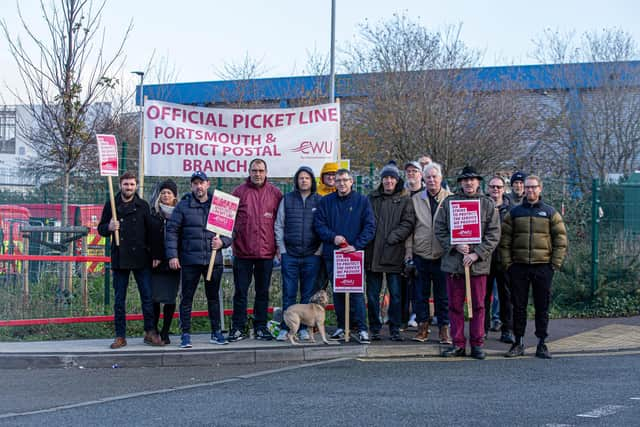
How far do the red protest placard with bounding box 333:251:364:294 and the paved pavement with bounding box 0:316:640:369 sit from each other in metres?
0.71

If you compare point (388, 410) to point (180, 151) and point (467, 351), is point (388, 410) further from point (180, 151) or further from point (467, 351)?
point (180, 151)

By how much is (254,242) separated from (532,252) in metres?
3.40

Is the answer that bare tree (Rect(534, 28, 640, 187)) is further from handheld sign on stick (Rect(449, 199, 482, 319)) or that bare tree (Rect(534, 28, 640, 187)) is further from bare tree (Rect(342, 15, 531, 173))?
handheld sign on stick (Rect(449, 199, 482, 319))

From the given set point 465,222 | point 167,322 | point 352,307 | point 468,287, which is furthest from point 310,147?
point 468,287

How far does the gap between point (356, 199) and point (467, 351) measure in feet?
7.58

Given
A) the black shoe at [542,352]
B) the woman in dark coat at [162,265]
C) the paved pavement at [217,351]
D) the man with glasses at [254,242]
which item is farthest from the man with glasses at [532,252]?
the woman in dark coat at [162,265]

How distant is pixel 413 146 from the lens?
26.8 metres

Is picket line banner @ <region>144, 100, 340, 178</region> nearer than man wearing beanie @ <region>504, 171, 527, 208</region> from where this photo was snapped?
No

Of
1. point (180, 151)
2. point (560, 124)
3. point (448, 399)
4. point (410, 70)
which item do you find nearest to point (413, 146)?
point (410, 70)

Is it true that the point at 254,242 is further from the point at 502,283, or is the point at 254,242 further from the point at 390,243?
the point at 502,283

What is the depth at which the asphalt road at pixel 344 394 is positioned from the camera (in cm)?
734

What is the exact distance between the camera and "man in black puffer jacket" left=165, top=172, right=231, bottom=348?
10742 mm

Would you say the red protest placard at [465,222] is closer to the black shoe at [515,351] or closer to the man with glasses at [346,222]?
the man with glasses at [346,222]

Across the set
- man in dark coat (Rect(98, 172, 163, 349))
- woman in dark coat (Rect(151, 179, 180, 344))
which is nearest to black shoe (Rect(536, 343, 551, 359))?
woman in dark coat (Rect(151, 179, 180, 344))
